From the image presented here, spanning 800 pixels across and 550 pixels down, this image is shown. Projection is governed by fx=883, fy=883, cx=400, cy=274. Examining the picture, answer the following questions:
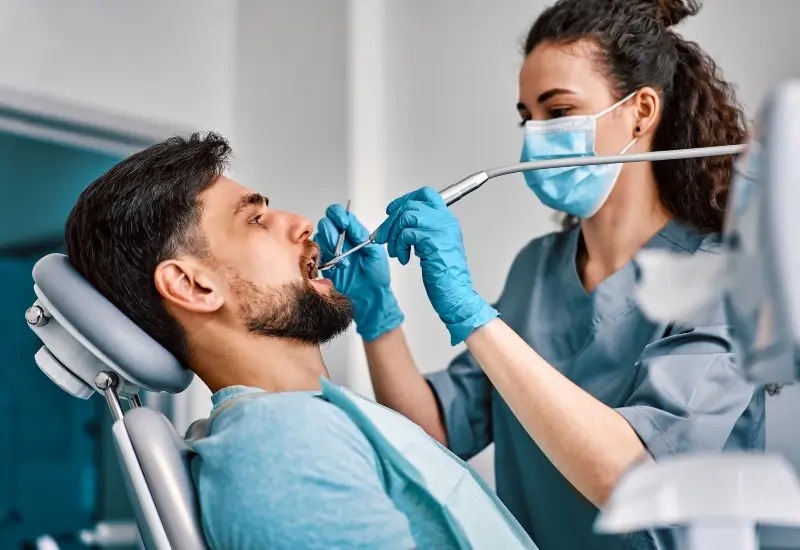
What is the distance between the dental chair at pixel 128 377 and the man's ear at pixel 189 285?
104 mm

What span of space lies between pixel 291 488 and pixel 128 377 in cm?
37

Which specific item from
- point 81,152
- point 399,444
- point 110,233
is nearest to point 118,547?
point 81,152

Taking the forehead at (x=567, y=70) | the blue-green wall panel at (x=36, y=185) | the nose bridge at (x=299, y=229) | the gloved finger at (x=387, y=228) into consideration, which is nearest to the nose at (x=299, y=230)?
the nose bridge at (x=299, y=229)

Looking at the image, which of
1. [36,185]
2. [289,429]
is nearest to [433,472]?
[289,429]

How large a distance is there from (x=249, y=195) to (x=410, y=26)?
1355 millimetres

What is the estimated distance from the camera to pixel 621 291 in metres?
1.74

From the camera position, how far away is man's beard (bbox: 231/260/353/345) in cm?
148

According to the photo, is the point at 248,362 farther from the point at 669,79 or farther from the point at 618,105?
the point at 669,79

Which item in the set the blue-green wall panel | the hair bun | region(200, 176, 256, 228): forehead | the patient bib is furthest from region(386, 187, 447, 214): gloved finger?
the blue-green wall panel

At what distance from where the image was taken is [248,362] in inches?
58.0

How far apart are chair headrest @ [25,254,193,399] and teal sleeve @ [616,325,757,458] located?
0.75m

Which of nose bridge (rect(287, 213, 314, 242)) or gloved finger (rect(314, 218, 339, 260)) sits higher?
nose bridge (rect(287, 213, 314, 242))

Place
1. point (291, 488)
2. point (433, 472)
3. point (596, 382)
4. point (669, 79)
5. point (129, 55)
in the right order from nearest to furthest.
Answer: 1. point (291, 488)
2. point (433, 472)
3. point (596, 382)
4. point (669, 79)
5. point (129, 55)

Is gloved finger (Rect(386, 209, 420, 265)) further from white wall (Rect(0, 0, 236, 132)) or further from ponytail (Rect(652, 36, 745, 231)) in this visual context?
white wall (Rect(0, 0, 236, 132))
